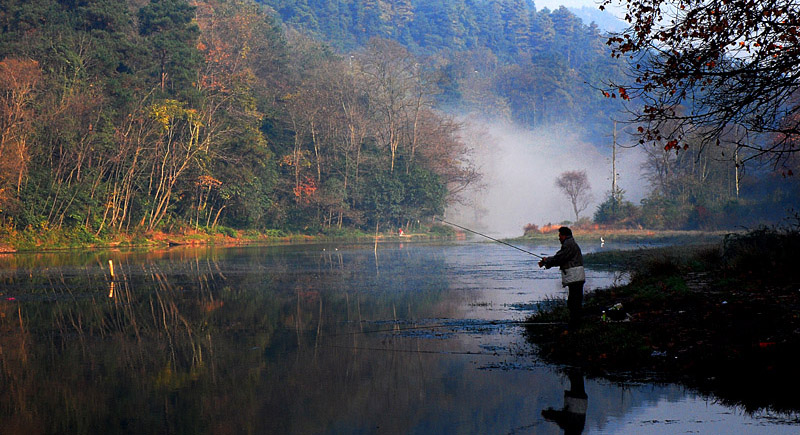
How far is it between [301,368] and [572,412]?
4.08 metres

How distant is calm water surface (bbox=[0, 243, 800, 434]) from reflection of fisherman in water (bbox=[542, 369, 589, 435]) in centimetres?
3

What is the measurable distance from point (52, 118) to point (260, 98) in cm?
Answer: 2886

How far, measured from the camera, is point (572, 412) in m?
8.40

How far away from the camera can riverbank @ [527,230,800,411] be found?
30.5 feet

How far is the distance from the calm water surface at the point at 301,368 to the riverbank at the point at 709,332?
569mm

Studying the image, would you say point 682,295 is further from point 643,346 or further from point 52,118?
point 52,118

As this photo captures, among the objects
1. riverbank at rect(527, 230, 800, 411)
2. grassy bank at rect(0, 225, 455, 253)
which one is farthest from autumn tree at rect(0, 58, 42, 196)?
riverbank at rect(527, 230, 800, 411)

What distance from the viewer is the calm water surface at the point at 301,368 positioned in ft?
26.7

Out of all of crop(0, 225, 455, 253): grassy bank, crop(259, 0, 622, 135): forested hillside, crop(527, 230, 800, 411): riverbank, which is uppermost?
crop(259, 0, 622, 135): forested hillside

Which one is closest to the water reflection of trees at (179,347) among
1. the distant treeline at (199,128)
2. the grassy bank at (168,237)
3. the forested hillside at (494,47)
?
the grassy bank at (168,237)

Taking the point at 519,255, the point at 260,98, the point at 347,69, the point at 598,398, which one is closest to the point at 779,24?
the point at 598,398

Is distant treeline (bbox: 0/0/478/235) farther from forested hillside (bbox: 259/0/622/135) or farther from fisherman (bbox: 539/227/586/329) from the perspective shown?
fisherman (bbox: 539/227/586/329)

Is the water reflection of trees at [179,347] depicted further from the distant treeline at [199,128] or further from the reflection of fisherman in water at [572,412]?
the distant treeline at [199,128]

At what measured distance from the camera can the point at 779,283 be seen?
13.2m
